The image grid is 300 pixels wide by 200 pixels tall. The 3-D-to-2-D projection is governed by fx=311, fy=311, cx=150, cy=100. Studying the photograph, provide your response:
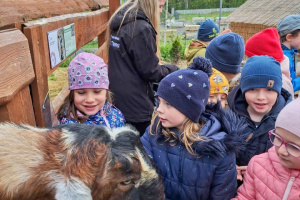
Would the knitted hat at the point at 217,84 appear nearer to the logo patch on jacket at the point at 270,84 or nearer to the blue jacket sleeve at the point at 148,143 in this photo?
the logo patch on jacket at the point at 270,84

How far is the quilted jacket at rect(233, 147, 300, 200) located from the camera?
203 centimetres

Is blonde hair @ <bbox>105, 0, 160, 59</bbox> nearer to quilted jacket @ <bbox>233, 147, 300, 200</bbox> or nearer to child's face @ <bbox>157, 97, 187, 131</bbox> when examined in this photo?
child's face @ <bbox>157, 97, 187, 131</bbox>

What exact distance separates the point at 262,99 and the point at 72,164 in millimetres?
1871

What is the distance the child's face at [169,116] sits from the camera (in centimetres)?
224

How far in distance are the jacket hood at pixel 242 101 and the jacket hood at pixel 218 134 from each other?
1.87 feet

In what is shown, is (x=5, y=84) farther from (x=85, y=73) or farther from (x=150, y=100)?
(x=150, y=100)

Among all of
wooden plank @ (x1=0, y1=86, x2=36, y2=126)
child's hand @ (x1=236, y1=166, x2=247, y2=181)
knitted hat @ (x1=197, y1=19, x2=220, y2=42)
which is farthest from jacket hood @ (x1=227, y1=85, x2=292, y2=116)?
knitted hat @ (x1=197, y1=19, x2=220, y2=42)

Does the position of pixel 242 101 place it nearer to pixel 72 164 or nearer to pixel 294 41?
pixel 72 164

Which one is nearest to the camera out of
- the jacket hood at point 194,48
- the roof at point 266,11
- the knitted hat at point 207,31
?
the jacket hood at point 194,48

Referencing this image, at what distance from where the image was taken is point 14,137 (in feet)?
4.71

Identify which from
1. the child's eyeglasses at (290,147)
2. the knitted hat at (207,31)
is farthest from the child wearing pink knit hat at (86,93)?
the knitted hat at (207,31)

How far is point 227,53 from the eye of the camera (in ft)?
11.5

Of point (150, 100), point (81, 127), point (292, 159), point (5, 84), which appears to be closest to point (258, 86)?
point (292, 159)

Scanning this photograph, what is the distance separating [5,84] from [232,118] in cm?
156
